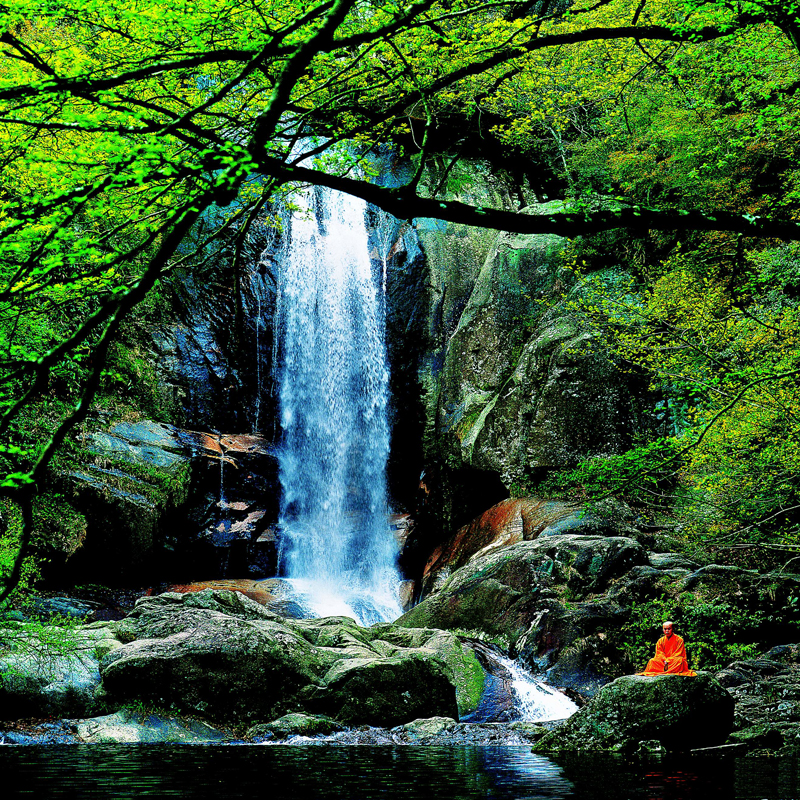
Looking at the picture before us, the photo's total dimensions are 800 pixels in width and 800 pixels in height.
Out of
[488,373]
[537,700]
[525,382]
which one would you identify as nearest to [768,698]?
[537,700]

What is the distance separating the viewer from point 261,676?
11.8m

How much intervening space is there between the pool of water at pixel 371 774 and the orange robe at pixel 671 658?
6.13 feet

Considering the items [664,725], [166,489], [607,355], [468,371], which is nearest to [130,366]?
[166,489]

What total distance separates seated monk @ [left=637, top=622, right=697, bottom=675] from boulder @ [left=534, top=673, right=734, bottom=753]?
849 millimetres

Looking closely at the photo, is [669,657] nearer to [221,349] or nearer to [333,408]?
[333,408]

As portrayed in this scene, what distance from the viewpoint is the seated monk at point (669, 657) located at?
10.1 m

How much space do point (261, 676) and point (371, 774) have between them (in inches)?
189

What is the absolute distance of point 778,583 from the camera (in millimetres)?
13086

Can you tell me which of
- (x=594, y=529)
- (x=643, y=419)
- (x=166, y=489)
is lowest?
(x=594, y=529)

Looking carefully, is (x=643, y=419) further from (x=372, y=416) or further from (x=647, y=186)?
(x=372, y=416)

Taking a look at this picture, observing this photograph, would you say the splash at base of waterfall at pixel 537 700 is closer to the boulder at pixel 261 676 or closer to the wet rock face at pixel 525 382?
the boulder at pixel 261 676

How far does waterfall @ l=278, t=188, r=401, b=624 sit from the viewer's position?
22562 millimetres

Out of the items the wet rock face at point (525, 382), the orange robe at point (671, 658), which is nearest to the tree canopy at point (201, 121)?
the orange robe at point (671, 658)

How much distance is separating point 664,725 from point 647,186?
1582cm
